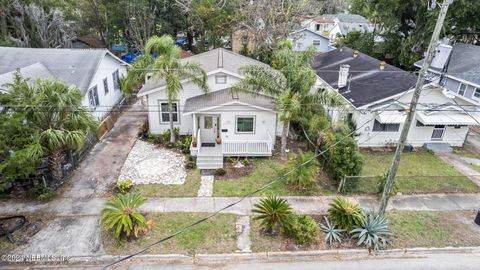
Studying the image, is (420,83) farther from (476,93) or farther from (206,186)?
(476,93)

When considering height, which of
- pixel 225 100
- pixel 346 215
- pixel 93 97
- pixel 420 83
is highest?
pixel 420 83

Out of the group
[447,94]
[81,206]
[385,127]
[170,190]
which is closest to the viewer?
[81,206]

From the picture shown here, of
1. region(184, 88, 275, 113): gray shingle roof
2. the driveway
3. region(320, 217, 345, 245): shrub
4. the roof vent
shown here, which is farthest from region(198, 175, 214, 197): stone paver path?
the roof vent

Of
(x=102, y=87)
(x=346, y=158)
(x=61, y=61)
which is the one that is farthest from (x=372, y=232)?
(x=61, y=61)

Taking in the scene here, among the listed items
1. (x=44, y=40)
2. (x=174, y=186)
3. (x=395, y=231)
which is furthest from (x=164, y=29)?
(x=395, y=231)

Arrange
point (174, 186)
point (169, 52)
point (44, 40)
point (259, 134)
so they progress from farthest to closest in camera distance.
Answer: point (44, 40)
point (259, 134)
point (169, 52)
point (174, 186)

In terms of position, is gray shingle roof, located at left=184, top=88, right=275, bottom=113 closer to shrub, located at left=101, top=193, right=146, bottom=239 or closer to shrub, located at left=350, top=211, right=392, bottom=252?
shrub, located at left=101, top=193, right=146, bottom=239

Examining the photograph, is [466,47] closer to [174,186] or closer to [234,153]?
[234,153]
